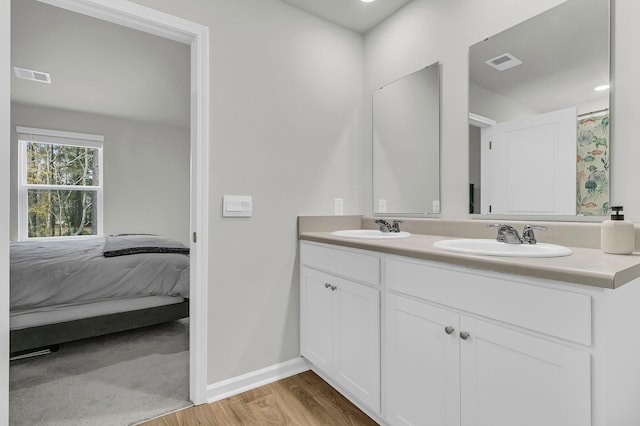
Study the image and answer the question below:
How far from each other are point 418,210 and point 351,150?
67 cm

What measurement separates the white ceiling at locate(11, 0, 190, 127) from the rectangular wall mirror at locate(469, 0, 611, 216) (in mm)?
2317

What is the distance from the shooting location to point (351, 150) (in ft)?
7.76

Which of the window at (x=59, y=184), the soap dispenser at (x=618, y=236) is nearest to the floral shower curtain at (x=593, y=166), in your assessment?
the soap dispenser at (x=618, y=236)

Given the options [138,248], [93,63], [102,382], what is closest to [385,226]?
[102,382]

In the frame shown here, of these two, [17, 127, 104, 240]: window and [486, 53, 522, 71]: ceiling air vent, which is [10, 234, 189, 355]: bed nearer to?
[17, 127, 104, 240]: window

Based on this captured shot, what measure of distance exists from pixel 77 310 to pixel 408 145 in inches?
105

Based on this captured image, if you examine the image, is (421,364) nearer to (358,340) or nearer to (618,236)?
(358,340)

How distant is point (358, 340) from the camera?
62.6 inches

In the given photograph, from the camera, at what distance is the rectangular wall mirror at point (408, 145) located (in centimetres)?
194

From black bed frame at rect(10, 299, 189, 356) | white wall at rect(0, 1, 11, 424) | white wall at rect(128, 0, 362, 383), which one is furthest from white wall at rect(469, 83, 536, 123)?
black bed frame at rect(10, 299, 189, 356)

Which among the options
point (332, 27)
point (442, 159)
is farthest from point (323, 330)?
point (332, 27)

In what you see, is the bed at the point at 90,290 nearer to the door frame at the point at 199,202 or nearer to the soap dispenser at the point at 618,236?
the door frame at the point at 199,202

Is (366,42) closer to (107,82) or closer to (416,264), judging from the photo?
(416,264)

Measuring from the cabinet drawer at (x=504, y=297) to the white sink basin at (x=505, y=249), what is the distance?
3.2 inches
